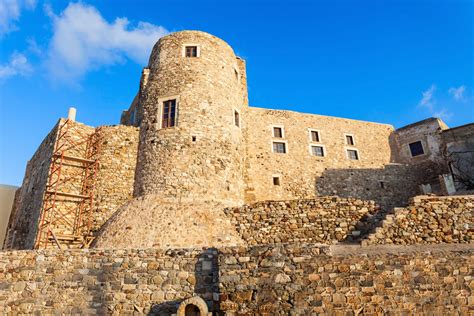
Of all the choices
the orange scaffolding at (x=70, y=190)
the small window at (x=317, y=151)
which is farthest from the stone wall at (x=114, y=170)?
the small window at (x=317, y=151)

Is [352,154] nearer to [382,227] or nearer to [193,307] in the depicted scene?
[382,227]

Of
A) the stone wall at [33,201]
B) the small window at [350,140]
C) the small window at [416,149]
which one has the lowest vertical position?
the stone wall at [33,201]

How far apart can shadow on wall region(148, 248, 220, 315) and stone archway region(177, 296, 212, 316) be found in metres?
0.03

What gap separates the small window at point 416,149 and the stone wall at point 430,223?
16021 mm

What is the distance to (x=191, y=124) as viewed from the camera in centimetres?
1606

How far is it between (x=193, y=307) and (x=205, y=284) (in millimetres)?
701

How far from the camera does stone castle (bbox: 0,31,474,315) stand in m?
8.05

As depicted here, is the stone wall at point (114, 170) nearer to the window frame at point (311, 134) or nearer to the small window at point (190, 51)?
the small window at point (190, 51)

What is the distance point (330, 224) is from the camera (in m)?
13.1

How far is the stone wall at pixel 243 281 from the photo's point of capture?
7.72 meters

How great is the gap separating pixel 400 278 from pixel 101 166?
14.8 m

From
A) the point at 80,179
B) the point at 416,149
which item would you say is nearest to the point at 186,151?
the point at 80,179

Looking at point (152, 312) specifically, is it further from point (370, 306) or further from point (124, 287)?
point (370, 306)

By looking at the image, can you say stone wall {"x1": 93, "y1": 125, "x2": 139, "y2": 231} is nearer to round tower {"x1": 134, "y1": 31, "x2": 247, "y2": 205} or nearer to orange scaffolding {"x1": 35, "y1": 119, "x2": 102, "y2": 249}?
orange scaffolding {"x1": 35, "y1": 119, "x2": 102, "y2": 249}
